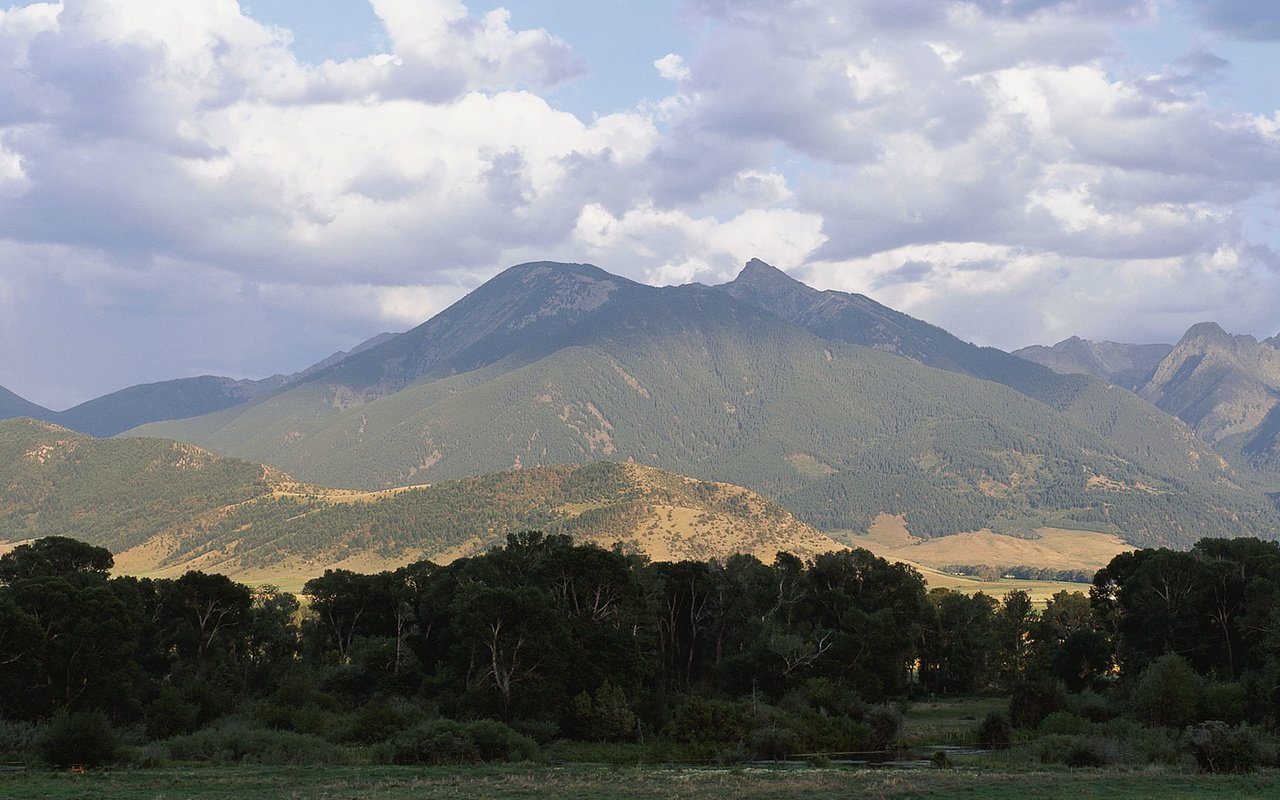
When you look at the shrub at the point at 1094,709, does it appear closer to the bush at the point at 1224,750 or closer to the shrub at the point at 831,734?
the shrub at the point at 831,734

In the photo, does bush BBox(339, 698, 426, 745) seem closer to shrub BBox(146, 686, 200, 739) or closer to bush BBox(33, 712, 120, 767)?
shrub BBox(146, 686, 200, 739)

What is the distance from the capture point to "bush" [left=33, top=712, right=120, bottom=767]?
180 feet

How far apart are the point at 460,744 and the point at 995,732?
32.4m

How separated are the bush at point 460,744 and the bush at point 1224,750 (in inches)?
1245

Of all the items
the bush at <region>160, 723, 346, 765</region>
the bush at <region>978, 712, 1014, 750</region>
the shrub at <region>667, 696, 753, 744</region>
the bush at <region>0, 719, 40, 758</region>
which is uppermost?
the bush at <region>0, 719, 40, 758</region>

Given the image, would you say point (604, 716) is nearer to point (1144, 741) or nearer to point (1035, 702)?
point (1035, 702)

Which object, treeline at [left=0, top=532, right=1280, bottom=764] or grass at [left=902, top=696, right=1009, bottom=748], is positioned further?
grass at [left=902, top=696, right=1009, bottom=748]

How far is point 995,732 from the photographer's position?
7344 cm

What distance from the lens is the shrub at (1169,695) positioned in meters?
73.6

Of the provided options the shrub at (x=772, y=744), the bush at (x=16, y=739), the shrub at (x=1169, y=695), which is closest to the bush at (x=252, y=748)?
the bush at (x=16, y=739)

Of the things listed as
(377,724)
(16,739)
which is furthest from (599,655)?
(16,739)

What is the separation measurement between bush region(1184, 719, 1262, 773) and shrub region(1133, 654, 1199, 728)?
60.9 ft

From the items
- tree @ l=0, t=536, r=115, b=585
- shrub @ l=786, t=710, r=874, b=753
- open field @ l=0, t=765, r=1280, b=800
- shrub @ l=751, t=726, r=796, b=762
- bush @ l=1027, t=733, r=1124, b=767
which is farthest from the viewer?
tree @ l=0, t=536, r=115, b=585

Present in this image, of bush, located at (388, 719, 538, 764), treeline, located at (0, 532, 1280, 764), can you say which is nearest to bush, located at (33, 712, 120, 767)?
treeline, located at (0, 532, 1280, 764)
